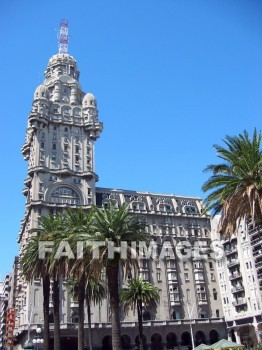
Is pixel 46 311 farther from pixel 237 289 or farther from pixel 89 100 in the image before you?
pixel 89 100

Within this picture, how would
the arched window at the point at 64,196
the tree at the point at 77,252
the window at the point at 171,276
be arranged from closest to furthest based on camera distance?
1. the tree at the point at 77,252
2. the arched window at the point at 64,196
3. the window at the point at 171,276

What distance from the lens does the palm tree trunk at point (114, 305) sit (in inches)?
1436

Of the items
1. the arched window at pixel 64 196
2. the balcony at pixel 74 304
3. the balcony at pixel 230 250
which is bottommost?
the balcony at pixel 74 304

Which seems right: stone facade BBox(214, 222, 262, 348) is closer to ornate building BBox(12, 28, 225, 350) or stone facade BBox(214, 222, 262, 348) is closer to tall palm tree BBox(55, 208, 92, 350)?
ornate building BBox(12, 28, 225, 350)

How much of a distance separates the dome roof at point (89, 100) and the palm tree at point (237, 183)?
81.4 metres

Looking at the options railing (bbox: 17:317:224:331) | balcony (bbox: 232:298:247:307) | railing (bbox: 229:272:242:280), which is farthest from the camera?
railing (bbox: 229:272:242:280)

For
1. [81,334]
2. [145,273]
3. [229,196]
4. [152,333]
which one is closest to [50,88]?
[145,273]

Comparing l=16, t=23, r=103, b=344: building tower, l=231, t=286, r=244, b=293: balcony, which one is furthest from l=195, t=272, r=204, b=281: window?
l=16, t=23, r=103, b=344: building tower

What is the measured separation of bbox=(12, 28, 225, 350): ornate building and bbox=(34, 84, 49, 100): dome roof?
29 centimetres

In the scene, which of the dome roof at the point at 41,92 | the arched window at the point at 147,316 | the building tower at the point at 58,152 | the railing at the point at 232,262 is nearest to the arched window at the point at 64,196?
the building tower at the point at 58,152

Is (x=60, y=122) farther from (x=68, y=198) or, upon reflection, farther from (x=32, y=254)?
(x=32, y=254)

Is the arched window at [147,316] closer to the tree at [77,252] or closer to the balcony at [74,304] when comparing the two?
the balcony at [74,304]

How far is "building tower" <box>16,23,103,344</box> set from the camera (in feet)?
315

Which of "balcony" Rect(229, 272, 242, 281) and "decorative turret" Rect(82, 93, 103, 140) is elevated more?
"decorative turret" Rect(82, 93, 103, 140)
